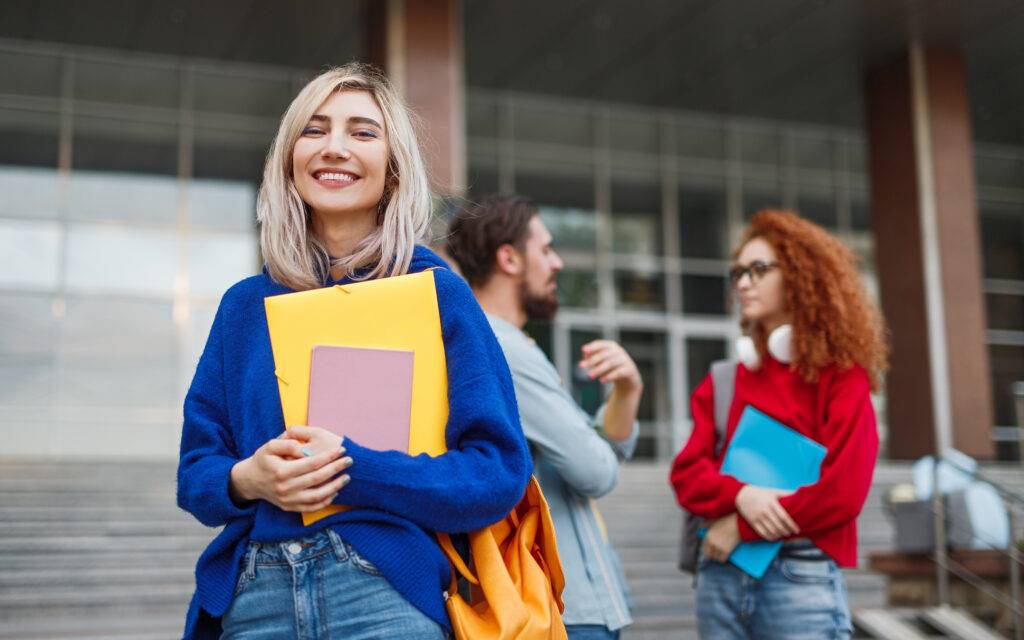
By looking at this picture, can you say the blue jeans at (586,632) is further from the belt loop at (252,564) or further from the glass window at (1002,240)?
the glass window at (1002,240)

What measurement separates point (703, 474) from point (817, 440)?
0.34 meters

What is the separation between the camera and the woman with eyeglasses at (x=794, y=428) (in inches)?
118

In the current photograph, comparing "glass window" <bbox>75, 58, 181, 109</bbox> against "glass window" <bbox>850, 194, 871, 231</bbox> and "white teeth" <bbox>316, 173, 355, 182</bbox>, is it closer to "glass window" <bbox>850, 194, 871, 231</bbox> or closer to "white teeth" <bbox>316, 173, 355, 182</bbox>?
"glass window" <bbox>850, 194, 871, 231</bbox>

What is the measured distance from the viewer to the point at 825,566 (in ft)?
10.1

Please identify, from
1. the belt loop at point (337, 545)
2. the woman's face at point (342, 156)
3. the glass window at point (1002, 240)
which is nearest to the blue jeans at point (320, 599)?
the belt loop at point (337, 545)

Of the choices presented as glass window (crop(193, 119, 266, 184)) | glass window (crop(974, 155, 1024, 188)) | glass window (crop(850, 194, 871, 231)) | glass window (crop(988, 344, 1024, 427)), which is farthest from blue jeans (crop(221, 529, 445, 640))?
glass window (crop(974, 155, 1024, 188))

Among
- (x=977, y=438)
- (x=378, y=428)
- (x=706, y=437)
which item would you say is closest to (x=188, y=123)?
(x=977, y=438)

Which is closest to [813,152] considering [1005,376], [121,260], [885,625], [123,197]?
[1005,376]

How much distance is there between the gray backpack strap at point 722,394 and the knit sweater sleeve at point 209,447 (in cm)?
188

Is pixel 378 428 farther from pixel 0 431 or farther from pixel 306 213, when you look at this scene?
pixel 0 431

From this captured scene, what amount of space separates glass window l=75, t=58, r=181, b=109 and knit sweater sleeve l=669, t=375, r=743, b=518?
48.3 feet

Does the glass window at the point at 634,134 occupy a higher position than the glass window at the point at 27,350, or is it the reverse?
the glass window at the point at 634,134

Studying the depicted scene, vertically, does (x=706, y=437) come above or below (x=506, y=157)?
below

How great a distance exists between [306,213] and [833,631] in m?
1.95
